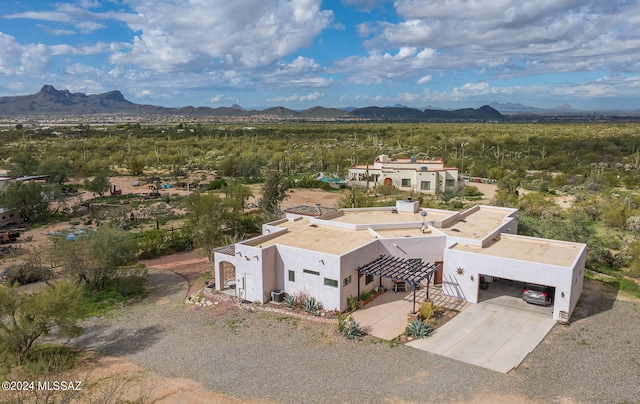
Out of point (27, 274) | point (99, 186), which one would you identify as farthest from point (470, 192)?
point (27, 274)

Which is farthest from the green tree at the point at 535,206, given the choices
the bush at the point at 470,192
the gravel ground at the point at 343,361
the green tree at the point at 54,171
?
the green tree at the point at 54,171

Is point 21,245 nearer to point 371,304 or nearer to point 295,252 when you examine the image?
point 295,252

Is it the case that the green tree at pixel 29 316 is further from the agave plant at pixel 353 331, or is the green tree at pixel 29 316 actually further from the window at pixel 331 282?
the agave plant at pixel 353 331

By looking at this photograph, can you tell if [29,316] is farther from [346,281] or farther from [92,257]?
[346,281]

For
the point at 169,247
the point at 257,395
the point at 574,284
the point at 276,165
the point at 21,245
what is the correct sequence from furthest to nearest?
the point at 276,165, the point at 21,245, the point at 169,247, the point at 574,284, the point at 257,395

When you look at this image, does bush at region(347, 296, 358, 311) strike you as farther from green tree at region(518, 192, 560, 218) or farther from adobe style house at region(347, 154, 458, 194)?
adobe style house at region(347, 154, 458, 194)

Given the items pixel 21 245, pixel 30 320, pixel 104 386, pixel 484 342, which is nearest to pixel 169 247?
pixel 21 245
